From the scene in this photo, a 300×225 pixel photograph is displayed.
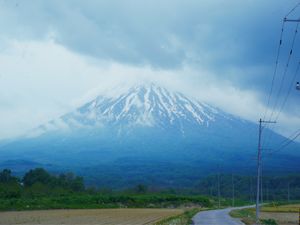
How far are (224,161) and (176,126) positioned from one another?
4613cm

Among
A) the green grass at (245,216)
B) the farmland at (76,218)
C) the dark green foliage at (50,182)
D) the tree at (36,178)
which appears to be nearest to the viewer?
the farmland at (76,218)

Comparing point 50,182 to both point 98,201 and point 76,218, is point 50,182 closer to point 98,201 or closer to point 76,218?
point 98,201

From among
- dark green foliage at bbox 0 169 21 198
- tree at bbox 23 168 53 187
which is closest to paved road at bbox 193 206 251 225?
dark green foliage at bbox 0 169 21 198

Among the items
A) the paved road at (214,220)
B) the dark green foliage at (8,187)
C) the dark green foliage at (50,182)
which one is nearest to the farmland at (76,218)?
the paved road at (214,220)

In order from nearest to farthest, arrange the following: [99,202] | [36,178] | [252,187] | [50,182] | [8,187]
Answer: [8,187] < [99,202] < [50,182] < [36,178] < [252,187]

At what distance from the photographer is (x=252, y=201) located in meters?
105

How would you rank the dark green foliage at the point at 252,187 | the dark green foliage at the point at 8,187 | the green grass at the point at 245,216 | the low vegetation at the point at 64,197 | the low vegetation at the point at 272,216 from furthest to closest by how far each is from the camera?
the dark green foliage at the point at 252,187 < the dark green foliage at the point at 8,187 < the low vegetation at the point at 64,197 < the green grass at the point at 245,216 < the low vegetation at the point at 272,216

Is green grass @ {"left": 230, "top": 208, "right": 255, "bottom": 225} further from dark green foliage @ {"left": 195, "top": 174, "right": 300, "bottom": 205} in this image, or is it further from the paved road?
dark green foliage @ {"left": 195, "top": 174, "right": 300, "bottom": 205}

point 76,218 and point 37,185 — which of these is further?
point 37,185

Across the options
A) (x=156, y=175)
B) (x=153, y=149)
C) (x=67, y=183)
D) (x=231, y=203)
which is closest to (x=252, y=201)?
(x=231, y=203)

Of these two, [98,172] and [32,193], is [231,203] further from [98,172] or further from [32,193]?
[98,172]

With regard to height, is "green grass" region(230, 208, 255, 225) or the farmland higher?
"green grass" region(230, 208, 255, 225)

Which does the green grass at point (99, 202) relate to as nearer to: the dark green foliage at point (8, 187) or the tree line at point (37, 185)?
the dark green foliage at point (8, 187)

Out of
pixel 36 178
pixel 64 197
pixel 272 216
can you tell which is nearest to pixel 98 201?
pixel 64 197
